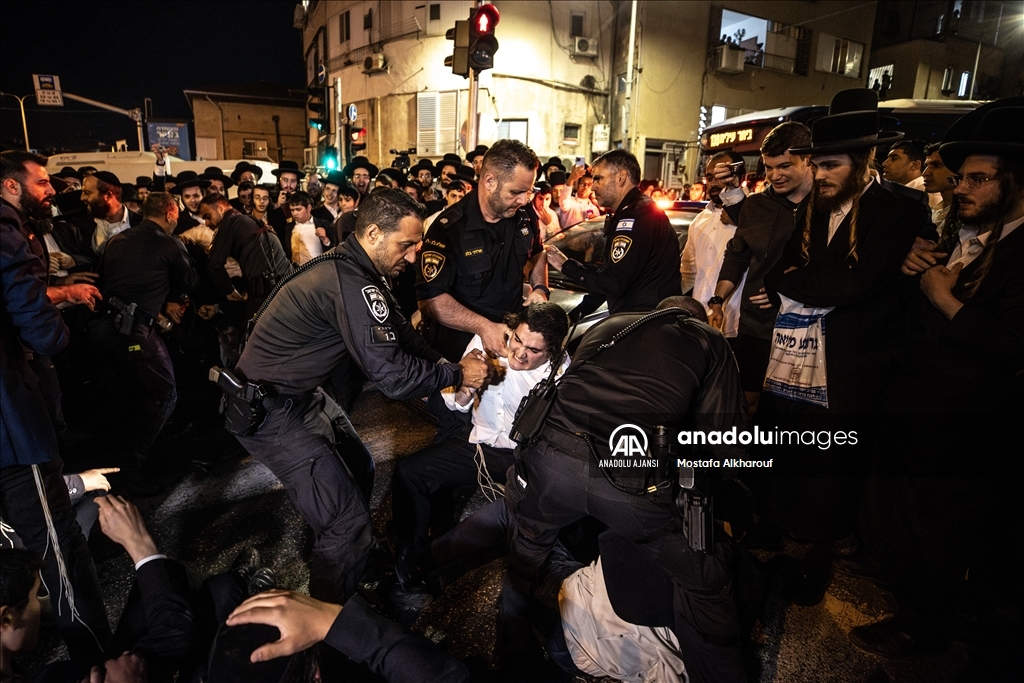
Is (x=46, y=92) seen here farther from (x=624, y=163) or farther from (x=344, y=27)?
(x=624, y=163)

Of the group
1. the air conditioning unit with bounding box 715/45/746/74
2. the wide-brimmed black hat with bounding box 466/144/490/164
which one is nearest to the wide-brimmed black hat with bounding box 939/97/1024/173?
the wide-brimmed black hat with bounding box 466/144/490/164

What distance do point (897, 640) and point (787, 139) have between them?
266 centimetres

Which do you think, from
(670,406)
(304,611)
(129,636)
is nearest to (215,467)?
(129,636)

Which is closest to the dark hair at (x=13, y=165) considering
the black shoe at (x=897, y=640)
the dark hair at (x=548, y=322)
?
the dark hair at (x=548, y=322)

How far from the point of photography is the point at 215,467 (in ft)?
13.5

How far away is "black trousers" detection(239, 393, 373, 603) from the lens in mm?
2465

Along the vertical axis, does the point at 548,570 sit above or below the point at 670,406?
below

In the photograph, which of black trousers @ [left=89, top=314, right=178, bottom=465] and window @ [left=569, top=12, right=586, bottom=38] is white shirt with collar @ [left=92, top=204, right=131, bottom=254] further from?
window @ [left=569, top=12, right=586, bottom=38]

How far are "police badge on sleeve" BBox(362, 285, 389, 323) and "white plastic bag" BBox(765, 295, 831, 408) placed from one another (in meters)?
1.96

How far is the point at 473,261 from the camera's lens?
3.32m

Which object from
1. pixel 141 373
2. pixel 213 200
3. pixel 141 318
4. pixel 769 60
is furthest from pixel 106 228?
pixel 769 60

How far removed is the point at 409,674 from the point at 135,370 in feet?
11.7

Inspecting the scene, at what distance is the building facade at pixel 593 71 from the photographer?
19875 millimetres

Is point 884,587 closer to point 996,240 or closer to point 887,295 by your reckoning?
point 887,295
